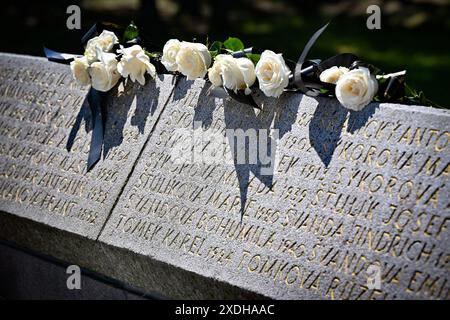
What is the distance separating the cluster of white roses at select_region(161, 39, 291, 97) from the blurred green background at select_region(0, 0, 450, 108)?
3800mm

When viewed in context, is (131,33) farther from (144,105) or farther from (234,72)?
(234,72)

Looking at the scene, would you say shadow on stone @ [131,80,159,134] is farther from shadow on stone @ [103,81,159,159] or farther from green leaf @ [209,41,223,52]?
green leaf @ [209,41,223,52]

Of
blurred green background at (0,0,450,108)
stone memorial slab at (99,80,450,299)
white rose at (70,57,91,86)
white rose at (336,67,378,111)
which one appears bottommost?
stone memorial slab at (99,80,450,299)

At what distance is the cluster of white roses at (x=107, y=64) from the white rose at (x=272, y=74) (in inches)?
27.9

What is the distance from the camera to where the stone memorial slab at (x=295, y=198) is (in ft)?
8.14

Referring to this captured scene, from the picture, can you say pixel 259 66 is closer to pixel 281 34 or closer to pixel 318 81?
pixel 318 81

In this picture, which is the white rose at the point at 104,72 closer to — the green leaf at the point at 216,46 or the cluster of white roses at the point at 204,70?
the cluster of white roses at the point at 204,70

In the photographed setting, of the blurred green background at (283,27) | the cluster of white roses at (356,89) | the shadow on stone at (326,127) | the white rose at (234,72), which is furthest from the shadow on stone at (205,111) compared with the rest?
the blurred green background at (283,27)

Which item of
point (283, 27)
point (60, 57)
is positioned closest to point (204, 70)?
point (60, 57)

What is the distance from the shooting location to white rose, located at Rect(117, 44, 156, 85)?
3.46 m

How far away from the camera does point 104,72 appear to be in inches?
141

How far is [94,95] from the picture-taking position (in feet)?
11.9

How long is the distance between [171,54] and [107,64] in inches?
15.7

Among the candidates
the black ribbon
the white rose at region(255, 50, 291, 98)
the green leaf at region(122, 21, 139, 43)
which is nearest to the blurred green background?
the green leaf at region(122, 21, 139, 43)
